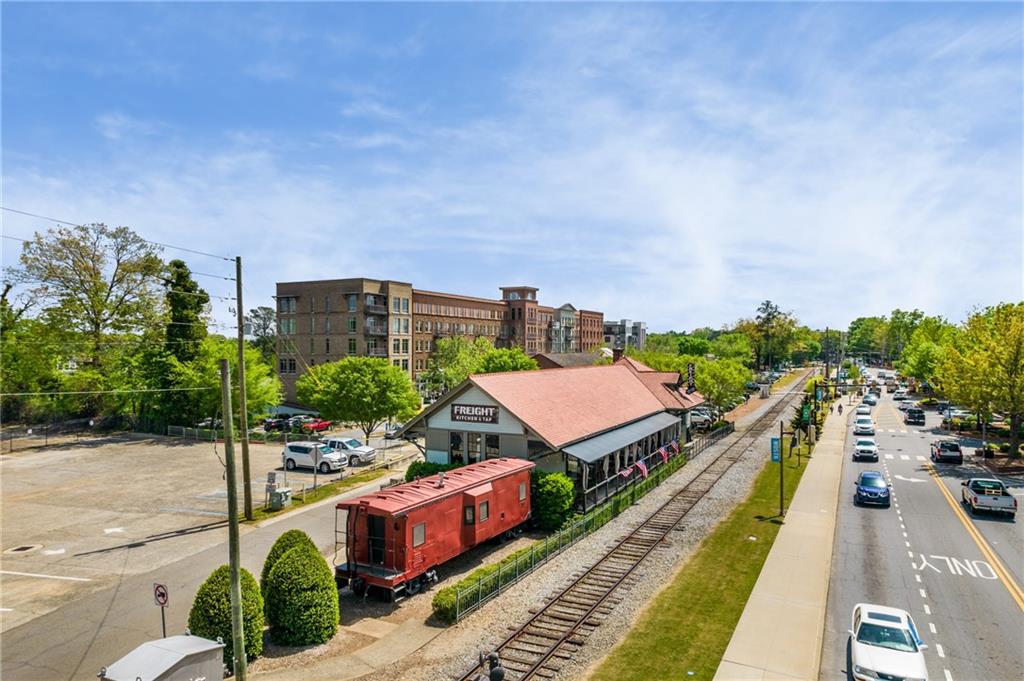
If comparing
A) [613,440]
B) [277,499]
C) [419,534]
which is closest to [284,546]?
[419,534]

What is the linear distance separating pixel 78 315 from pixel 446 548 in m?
53.4

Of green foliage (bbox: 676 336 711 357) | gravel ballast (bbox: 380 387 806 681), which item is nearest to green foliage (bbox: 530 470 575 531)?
gravel ballast (bbox: 380 387 806 681)

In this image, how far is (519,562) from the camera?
22281 mm

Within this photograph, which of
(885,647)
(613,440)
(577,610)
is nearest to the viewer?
(885,647)

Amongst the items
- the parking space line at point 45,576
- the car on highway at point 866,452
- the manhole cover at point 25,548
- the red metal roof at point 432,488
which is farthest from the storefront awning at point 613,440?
the manhole cover at point 25,548

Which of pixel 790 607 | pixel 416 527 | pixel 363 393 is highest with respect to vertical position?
pixel 363 393

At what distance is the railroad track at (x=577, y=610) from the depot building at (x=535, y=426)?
13.0 feet

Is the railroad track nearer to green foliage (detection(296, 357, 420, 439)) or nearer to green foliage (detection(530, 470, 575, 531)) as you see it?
green foliage (detection(530, 470, 575, 531))

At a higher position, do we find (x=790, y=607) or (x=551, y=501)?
(x=551, y=501)

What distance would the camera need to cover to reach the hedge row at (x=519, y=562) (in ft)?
61.8

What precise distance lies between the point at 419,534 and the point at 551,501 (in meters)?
8.70

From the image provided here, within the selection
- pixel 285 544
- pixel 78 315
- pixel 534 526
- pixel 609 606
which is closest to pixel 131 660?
pixel 285 544

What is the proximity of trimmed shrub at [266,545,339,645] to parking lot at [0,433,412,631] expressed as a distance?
895 cm

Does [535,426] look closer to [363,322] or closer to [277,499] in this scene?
[277,499]
